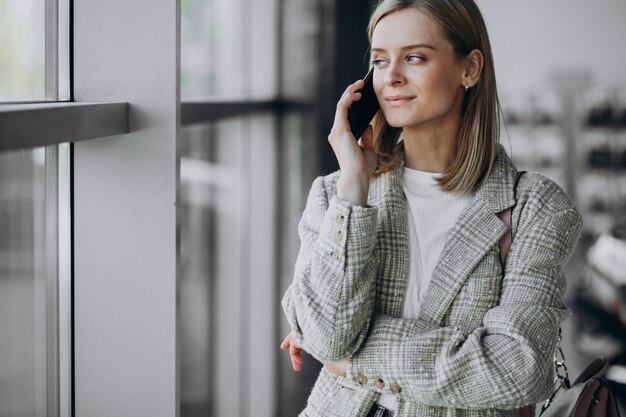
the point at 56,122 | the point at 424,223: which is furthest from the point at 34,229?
the point at 424,223

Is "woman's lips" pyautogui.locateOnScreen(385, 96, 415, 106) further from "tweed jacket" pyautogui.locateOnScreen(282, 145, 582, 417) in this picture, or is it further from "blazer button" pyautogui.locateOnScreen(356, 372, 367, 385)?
"blazer button" pyautogui.locateOnScreen(356, 372, 367, 385)

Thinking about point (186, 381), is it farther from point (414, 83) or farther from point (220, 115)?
point (414, 83)

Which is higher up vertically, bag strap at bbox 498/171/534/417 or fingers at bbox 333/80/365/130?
fingers at bbox 333/80/365/130

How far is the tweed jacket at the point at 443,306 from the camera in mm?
1511

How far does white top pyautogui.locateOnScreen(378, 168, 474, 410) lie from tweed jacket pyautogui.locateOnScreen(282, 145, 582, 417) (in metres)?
0.03

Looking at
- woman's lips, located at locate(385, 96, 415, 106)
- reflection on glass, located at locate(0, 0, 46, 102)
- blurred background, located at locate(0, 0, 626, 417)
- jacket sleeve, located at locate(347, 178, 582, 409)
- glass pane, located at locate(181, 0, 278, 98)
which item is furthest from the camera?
blurred background, located at locate(0, 0, 626, 417)

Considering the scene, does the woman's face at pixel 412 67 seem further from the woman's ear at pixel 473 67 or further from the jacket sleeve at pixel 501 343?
the jacket sleeve at pixel 501 343

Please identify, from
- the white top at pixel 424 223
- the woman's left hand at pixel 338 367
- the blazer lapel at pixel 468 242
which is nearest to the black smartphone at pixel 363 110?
the white top at pixel 424 223

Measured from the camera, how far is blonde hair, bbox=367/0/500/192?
1.71 metres

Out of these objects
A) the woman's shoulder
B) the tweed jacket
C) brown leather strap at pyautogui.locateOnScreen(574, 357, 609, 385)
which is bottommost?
brown leather strap at pyautogui.locateOnScreen(574, 357, 609, 385)

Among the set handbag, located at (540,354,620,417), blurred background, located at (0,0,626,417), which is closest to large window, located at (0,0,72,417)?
blurred background, located at (0,0,626,417)

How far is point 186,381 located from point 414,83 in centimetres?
158

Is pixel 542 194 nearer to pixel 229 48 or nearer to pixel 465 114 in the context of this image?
pixel 465 114

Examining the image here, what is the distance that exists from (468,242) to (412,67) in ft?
1.25
